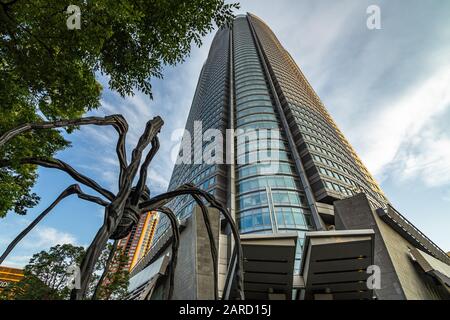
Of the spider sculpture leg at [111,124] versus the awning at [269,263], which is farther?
the awning at [269,263]

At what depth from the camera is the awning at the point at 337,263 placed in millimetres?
13031

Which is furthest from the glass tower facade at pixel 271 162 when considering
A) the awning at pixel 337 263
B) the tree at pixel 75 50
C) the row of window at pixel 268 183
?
the tree at pixel 75 50

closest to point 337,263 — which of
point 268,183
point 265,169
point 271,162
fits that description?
point 268,183

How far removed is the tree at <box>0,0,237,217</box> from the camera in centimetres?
461

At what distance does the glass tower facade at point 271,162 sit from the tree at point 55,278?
1635cm

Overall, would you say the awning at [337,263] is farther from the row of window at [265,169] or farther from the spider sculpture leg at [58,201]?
the row of window at [265,169]

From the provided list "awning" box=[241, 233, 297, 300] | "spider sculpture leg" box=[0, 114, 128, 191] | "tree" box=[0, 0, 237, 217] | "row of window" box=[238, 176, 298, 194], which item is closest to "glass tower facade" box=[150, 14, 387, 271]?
"row of window" box=[238, 176, 298, 194]

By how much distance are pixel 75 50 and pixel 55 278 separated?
12483 millimetres

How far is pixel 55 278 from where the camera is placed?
12453 mm

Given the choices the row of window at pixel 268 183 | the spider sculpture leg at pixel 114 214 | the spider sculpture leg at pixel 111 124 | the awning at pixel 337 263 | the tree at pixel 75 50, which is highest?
the row of window at pixel 268 183

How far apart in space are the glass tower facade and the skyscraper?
0.51 feet

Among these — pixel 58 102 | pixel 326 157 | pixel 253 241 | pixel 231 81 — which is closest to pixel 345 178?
pixel 326 157

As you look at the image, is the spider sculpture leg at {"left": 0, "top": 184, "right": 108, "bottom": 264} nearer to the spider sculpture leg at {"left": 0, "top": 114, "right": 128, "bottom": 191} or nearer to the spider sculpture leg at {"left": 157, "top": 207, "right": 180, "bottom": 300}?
the spider sculpture leg at {"left": 0, "top": 114, "right": 128, "bottom": 191}

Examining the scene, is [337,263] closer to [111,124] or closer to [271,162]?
[111,124]
